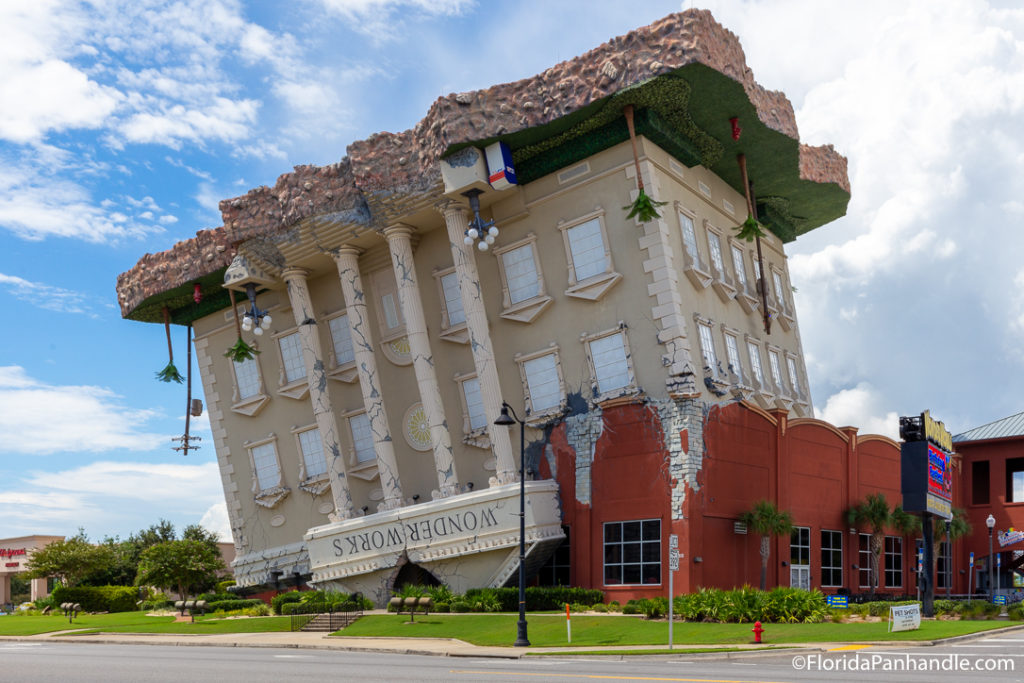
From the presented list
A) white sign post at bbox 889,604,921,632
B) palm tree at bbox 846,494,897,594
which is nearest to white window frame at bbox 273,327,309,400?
palm tree at bbox 846,494,897,594

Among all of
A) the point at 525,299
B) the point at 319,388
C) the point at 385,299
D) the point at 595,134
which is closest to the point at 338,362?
the point at 319,388

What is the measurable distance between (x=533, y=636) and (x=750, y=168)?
23.0 metres

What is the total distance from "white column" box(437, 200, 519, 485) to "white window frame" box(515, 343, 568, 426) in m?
1.04

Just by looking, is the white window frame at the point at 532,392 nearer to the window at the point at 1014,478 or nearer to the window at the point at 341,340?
the window at the point at 341,340

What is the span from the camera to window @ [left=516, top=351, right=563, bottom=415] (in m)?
38.8

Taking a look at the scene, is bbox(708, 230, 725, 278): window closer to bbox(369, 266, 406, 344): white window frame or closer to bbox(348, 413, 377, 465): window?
bbox(369, 266, 406, 344): white window frame

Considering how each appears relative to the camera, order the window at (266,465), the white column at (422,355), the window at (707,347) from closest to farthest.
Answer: the window at (707,347) → the white column at (422,355) → the window at (266,465)

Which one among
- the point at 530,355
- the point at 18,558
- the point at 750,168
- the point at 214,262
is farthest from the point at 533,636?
the point at 18,558

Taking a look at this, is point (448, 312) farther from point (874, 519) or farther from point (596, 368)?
point (874, 519)

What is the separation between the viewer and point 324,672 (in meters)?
19.9

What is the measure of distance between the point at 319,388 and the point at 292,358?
4.58 meters

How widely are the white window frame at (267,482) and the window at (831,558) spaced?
25.1 meters

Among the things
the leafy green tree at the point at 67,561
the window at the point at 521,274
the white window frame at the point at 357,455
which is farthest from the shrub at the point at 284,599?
the leafy green tree at the point at 67,561

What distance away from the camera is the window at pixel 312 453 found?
47497 millimetres
